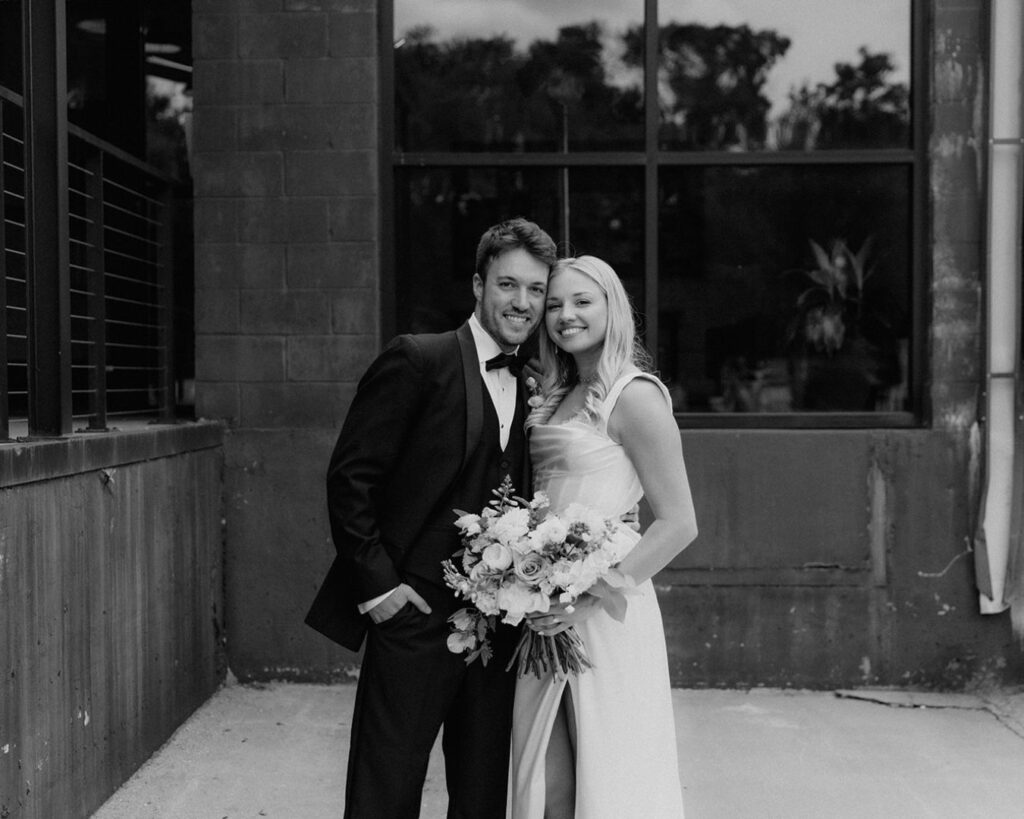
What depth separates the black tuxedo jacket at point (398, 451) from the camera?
3.29 metres

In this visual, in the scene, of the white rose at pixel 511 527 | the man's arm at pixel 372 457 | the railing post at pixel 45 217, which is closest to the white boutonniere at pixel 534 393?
the man's arm at pixel 372 457

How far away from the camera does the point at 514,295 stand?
11.0 feet

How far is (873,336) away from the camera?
6137 millimetres

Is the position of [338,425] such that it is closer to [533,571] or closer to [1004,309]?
[533,571]

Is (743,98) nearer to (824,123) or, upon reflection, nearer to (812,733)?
(824,123)

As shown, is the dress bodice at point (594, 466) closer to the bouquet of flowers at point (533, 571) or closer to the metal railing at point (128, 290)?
the bouquet of flowers at point (533, 571)

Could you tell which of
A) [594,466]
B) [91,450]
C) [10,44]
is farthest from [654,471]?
[10,44]

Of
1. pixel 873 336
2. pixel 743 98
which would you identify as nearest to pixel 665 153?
pixel 743 98

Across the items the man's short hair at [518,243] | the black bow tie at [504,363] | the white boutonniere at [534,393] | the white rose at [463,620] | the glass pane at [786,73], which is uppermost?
the glass pane at [786,73]

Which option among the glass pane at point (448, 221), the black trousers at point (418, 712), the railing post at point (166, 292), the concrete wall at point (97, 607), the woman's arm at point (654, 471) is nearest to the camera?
the woman's arm at point (654, 471)

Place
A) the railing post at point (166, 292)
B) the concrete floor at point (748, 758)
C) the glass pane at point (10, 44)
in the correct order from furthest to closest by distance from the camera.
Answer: the railing post at point (166, 292)
the glass pane at point (10, 44)
the concrete floor at point (748, 758)

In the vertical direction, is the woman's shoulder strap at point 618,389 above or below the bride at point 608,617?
above

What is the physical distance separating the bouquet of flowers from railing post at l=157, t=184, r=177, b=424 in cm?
327

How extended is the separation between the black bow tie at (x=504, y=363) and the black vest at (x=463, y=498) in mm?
67
